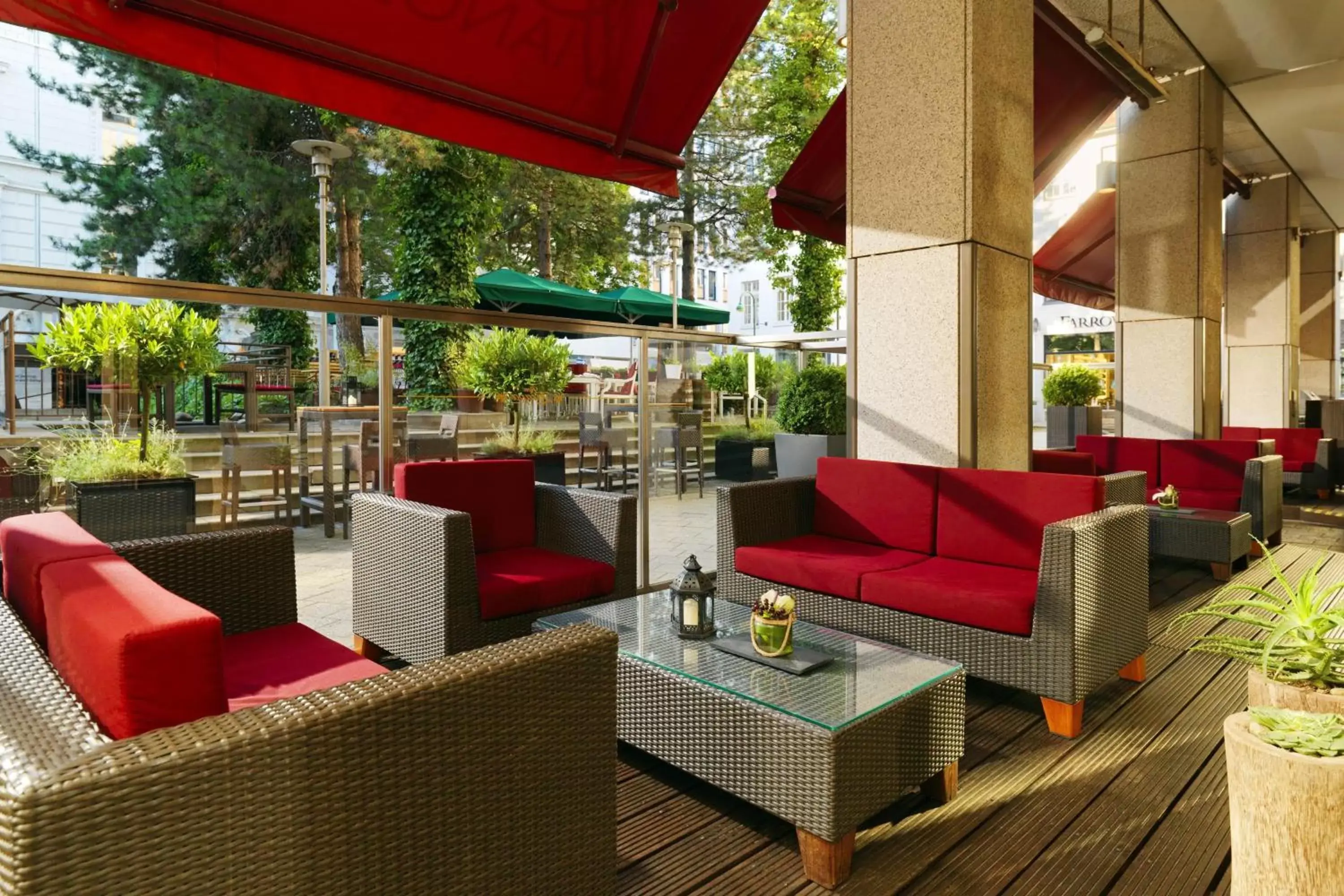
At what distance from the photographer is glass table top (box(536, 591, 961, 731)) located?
2012 millimetres

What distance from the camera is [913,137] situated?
12.9 feet

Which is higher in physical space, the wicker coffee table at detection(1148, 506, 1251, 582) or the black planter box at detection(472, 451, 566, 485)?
the black planter box at detection(472, 451, 566, 485)

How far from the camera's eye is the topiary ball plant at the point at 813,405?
5.46 meters

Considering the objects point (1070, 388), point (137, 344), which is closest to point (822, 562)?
point (137, 344)

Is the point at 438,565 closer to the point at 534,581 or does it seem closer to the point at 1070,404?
the point at 534,581

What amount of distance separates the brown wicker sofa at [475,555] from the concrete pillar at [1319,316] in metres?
15.0

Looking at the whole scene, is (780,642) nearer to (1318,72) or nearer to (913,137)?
(913,137)

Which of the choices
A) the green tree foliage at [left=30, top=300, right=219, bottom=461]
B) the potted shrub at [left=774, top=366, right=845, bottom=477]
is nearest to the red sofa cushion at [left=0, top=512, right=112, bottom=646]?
the green tree foliage at [left=30, top=300, right=219, bottom=461]

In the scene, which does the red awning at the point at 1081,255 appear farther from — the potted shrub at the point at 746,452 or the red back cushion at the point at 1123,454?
the potted shrub at the point at 746,452

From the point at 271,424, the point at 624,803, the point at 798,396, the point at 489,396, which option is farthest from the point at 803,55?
the point at 624,803

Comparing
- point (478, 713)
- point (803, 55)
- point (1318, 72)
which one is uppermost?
point (803, 55)

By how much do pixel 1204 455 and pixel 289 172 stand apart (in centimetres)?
1276

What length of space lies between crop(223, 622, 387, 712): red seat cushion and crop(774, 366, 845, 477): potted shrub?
3.62 meters

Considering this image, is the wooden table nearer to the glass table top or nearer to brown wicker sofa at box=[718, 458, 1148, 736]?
the glass table top
